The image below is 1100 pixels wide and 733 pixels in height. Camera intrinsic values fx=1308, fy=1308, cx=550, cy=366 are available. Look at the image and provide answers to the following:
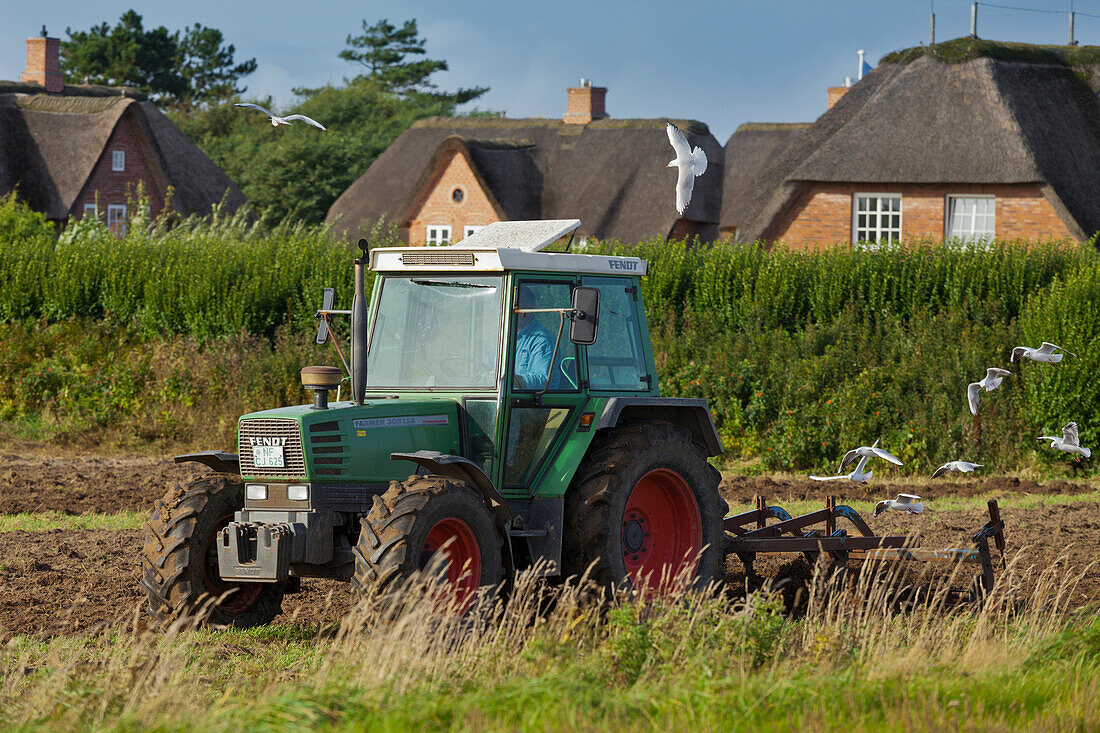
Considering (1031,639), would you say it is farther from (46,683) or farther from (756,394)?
(756,394)

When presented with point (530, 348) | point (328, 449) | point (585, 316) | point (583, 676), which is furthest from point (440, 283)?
point (583, 676)

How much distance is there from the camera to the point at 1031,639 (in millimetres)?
6988

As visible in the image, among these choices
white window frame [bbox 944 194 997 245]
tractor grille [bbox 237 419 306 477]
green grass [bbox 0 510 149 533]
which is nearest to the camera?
tractor grille [bbox 237 419 306 477]

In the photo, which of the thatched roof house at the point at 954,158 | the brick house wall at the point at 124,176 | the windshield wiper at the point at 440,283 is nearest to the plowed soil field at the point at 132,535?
the windshield wiper at the point at 440,283

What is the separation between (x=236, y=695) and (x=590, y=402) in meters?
3.10

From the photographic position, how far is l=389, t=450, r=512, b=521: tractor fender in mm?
7348

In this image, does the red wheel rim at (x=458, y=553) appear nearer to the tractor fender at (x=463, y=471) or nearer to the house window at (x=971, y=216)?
the tractor fender at (x=463, y=471)

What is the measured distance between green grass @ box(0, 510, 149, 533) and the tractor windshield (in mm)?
5299

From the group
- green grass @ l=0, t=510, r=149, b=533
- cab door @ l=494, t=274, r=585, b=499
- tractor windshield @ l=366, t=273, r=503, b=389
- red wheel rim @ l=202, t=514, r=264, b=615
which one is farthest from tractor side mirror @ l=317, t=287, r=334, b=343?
green grass @ l=0, t=510, r=149, b=533

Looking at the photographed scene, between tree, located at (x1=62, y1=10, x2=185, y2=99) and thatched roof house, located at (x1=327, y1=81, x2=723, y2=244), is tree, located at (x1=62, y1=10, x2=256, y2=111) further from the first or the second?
thatched roof house, located at (x1=327, y1=81, x2=723, y2=244)

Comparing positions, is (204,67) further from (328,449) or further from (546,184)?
(328,449)

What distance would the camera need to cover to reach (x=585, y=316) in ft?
24.9

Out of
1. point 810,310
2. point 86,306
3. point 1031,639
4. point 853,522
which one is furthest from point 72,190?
point 1031,639

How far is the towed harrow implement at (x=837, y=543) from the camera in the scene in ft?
29.1
